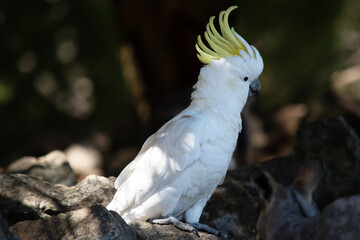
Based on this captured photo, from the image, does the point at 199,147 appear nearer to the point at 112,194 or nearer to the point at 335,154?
the point at 112,194

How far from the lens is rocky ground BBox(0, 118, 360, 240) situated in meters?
2.39

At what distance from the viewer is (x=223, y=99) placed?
284 cm

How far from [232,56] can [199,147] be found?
1.70ft

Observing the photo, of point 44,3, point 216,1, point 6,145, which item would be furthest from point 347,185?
point 6,145

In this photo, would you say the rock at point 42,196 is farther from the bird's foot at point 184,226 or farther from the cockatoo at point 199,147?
the bird's foot at point 184,226

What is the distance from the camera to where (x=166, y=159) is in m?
2.80

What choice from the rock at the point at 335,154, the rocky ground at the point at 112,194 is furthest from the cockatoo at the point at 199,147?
the rock at the point at 335,154

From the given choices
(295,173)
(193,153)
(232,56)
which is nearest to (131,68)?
(295,173)

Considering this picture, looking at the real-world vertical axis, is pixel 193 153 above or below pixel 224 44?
below

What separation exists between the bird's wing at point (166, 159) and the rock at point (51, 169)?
108cm

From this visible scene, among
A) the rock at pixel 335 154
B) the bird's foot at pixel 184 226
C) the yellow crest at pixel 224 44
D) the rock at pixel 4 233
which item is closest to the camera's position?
the rock at pixel 4 233

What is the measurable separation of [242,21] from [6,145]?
3736mm

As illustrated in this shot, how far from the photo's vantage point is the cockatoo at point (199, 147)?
2781mm

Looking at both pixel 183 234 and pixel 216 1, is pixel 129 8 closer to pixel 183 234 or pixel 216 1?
pixel 216 1
